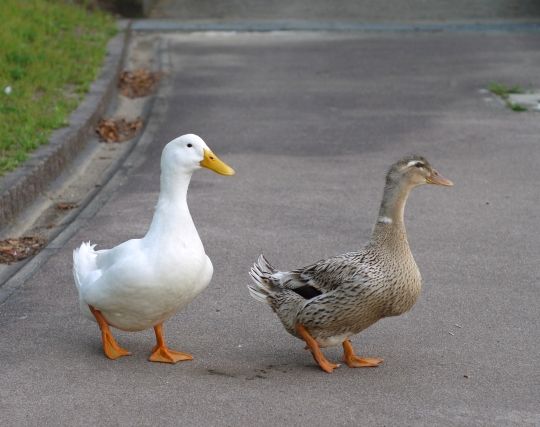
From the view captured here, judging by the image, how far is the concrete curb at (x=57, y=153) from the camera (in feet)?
27.6

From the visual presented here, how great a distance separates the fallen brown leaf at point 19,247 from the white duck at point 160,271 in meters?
1.91

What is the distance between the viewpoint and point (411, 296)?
5.51m

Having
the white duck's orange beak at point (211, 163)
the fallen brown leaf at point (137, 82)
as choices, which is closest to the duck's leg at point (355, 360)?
the white duck's orange beak at point (211, 163)

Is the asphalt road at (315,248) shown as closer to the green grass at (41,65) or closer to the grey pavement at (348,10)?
the green grass at (41,65)

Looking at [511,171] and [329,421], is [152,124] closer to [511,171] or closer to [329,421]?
[511,171]

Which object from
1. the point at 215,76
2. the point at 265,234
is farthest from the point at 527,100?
the point at 265,234

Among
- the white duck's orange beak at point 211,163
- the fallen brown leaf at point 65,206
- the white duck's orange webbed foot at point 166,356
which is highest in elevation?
the white duck's orange beak at point 211,163

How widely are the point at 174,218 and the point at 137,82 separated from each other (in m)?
8.55

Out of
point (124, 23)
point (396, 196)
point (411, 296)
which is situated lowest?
point (124, 23)

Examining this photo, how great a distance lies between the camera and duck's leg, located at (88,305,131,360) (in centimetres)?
578

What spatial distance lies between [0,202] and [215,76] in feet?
20.9

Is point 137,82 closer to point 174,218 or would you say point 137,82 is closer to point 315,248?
point 315,248

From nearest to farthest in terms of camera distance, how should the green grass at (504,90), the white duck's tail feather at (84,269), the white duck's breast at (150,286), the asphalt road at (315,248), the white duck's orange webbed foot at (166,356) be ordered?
the asphalt road at (315,248) < the white duck's breast at (150,286) < the white duck's orange webbed foot at (166,356) < the white duck's tail feather at (84,269) < the green grass at (504,90)

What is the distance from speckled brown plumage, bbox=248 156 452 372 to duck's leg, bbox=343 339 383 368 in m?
0.07
